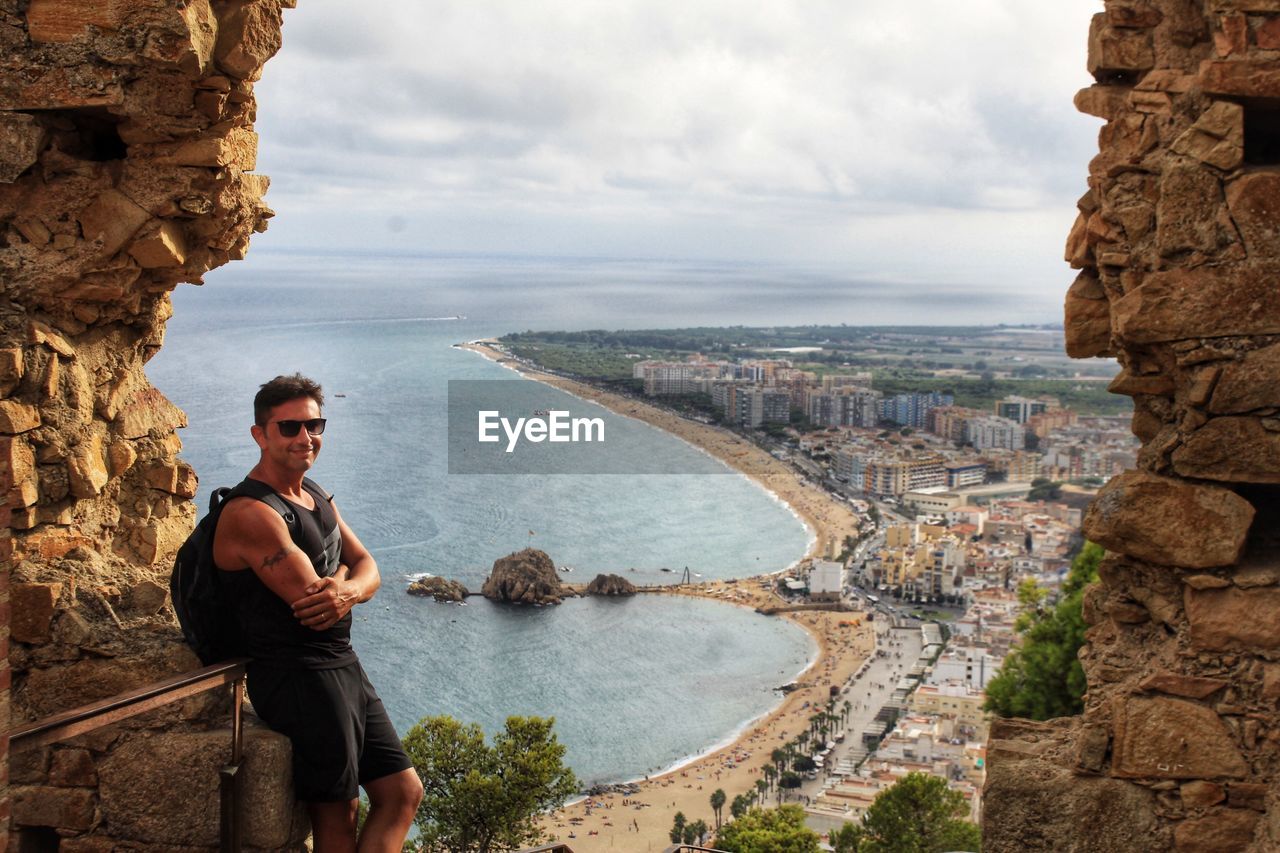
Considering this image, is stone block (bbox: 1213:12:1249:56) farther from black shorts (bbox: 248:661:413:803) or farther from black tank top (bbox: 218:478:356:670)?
black shorts (bbox: 248:661:413:803)

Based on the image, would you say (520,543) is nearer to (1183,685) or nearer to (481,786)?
(481,786)

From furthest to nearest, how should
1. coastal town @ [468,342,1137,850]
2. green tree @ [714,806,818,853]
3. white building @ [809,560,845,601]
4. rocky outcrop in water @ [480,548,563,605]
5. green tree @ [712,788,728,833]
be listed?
white building @ [809,560,845,601] < rocky outcrop in water @ [480,548,563,605] < coastal town @ [468,342,1137,850] < green tree @ [712,788,728,833] < green tree @ [714,806,818,853]

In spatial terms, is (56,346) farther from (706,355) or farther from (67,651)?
(706,355)

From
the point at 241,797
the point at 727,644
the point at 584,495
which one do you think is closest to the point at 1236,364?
the point at 241,797

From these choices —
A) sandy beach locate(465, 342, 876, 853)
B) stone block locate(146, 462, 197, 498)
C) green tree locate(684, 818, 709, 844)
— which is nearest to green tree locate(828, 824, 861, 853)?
green tree locate(684, 818, 709, 844)

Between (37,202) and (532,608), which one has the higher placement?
(37,202)

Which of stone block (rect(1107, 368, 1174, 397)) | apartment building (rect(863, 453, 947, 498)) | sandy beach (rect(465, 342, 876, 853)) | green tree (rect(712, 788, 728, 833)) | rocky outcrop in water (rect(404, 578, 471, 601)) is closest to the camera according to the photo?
stone block (rect(1107, 368, 1174, 397))

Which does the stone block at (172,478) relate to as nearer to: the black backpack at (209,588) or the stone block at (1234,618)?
the black backpack at (209,588)
